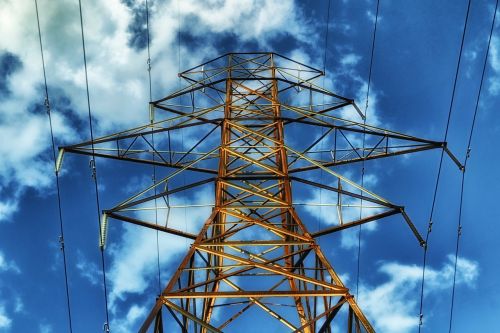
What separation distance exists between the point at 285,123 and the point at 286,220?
3.73 m

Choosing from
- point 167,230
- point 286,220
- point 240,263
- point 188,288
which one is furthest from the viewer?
point 286,220

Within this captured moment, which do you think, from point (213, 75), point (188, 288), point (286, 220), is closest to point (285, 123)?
point (286, 220)

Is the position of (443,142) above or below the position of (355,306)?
above

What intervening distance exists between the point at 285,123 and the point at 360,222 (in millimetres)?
4585

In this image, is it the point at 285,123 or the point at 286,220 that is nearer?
the point at 286,220

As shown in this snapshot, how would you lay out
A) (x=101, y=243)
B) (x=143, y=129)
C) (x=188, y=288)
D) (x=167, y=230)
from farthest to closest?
(x=143, y=129) → (x=167, y=230) → (x=101, y=243) → (x=188, y=288)

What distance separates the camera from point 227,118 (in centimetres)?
1408

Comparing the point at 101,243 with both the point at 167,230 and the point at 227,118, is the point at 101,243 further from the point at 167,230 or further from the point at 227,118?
the point at 227,118

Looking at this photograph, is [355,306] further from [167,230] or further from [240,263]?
[167,230]

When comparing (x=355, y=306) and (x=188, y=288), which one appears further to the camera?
(x=188, y=288)

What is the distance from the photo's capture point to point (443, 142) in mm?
12906

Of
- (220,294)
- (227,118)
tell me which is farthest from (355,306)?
(227,118)

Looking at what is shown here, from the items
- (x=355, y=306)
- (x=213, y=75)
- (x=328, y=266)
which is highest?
(x=213, y=75)

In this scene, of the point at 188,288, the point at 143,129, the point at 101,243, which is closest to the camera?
the point at 188,288
